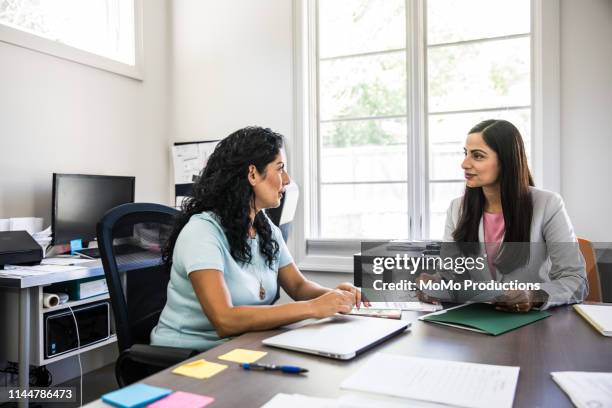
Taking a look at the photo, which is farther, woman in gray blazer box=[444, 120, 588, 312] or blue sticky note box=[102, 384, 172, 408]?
woman in gray blazer box=[444, 120, 588, 312]

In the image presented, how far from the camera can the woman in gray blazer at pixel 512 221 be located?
1.62 meters

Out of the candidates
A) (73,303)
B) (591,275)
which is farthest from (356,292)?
(73,303)

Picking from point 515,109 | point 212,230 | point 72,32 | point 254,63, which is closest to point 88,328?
point 212,230

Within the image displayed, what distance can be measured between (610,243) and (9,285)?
314 cm

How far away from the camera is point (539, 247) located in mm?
1693

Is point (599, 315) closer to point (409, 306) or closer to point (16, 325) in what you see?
point (409, 306)

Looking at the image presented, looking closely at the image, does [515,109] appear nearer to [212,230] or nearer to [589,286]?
[589,286]

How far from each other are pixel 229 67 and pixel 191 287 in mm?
2644

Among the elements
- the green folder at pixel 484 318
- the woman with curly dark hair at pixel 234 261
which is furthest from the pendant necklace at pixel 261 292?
the green folder at pixel 484 318

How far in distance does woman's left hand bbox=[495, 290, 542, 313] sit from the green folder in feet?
0.06

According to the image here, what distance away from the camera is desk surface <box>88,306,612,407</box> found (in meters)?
0.78

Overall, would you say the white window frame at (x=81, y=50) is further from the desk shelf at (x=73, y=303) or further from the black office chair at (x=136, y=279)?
the black office chair at (x=136, y=279)

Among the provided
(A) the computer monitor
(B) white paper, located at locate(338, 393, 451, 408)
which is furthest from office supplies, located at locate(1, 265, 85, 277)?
(B) white paper, located at locate(338, 393, 451, 408)

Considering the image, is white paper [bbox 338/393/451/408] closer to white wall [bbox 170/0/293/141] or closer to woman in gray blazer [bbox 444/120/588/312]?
woman in gray blazer [bbox 444/120/588/312]
